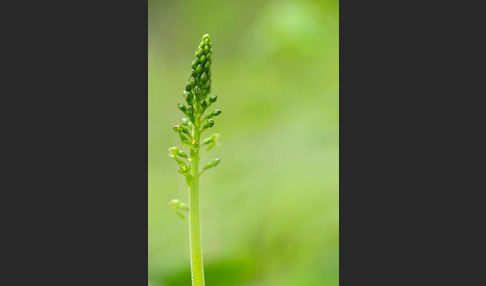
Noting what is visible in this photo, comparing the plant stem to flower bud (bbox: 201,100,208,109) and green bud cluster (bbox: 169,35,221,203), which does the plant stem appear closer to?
green bud cluster (bbox: 169,35,221,203)

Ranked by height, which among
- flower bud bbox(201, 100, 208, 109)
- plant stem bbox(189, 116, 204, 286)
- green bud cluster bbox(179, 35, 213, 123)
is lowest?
plant stem bbox(189, 116, 204, 286)

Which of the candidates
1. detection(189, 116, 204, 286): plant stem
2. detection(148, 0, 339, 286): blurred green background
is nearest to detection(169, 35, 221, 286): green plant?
detection(189, 116, 204, 286): plant stem

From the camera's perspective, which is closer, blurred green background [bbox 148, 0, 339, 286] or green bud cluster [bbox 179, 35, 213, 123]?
green bud cluster [bbox 179, 35, 213, 123]

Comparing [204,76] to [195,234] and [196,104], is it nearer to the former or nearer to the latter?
[196,104]

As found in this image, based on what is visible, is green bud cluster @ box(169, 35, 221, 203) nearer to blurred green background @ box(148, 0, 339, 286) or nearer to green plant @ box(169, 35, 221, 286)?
green plant @ box(169, 35, 221, 286)

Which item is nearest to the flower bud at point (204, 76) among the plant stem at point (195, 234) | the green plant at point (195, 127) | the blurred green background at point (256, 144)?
the green plant at point (195, 127)

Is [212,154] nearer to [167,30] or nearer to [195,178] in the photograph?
[167,30]

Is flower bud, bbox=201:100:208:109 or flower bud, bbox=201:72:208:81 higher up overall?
flower bud, bbox=201:72:208:81

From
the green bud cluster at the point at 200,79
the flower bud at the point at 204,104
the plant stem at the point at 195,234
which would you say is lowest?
the plant stem at the point at 195,234

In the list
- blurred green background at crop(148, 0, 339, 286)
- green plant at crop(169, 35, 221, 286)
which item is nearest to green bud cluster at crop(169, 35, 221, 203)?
green plant at crop(169, 35, 221, 286)

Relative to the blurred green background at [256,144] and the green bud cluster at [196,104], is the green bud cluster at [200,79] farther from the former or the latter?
the blurred green background at [256,144]
